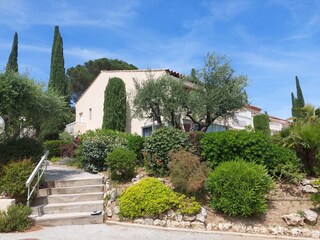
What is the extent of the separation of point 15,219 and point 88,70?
31.6 m

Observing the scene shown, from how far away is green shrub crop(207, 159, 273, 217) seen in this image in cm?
739

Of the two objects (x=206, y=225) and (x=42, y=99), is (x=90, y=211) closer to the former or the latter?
(x=206, y=225)

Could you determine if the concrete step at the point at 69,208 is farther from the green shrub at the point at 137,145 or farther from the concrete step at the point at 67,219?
the green shrub at the point at 137,145

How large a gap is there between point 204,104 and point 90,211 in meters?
8.94

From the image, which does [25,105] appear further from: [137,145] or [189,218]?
[189,218]

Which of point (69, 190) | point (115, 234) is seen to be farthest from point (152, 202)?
point (69, 190)

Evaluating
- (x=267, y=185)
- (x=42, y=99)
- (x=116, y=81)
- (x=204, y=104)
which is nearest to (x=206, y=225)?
(x=267, y=185)

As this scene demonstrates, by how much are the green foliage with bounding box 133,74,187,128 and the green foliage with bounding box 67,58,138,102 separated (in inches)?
821

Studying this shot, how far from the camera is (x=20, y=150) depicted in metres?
9.52

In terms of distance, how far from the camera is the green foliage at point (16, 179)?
26.2 ft

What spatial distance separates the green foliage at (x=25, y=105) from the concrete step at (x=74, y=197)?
337 centimetres

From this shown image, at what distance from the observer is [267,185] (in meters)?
7.80

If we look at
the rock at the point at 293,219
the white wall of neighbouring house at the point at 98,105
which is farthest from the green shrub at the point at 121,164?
the white wall of neighbouring house at the point at 98,105

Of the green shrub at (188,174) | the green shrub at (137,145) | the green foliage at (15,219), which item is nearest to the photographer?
the green foliage at (15,219)
